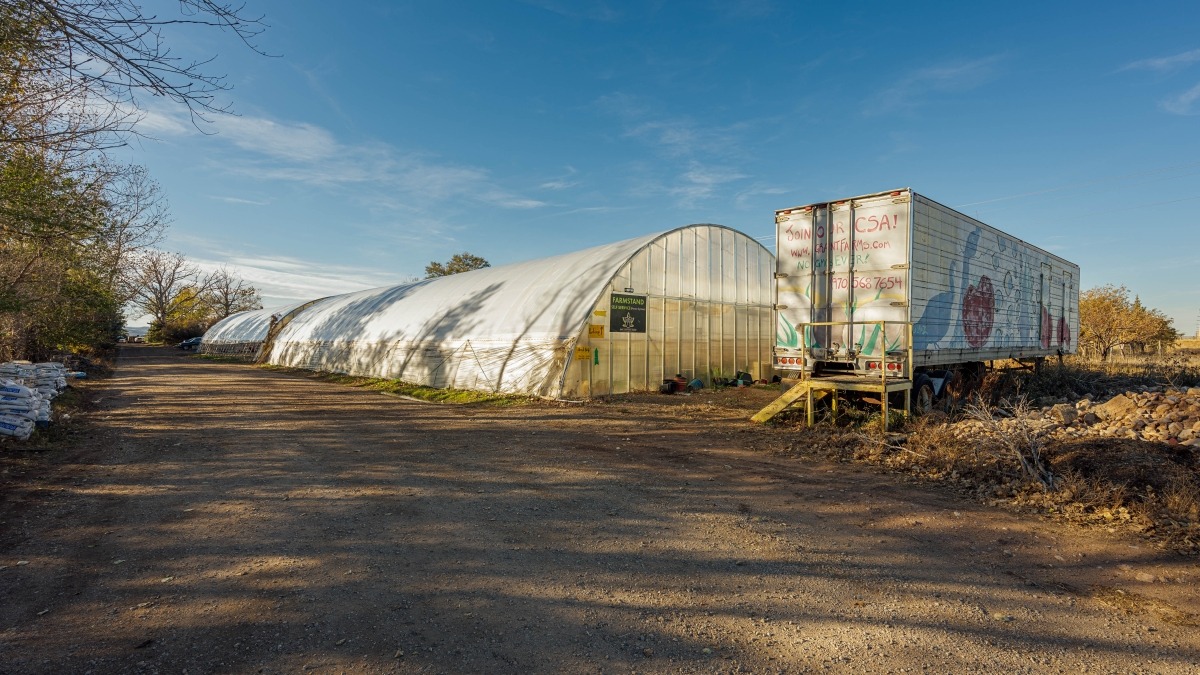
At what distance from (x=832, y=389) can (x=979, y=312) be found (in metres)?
5.69

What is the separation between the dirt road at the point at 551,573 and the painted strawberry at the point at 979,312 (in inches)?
289

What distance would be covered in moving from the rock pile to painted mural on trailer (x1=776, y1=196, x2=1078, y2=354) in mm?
2421

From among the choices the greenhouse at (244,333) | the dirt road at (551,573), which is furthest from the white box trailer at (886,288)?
the greenhouse at (244,333)

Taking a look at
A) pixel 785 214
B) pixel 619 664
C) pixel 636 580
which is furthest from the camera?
pixel 785 214

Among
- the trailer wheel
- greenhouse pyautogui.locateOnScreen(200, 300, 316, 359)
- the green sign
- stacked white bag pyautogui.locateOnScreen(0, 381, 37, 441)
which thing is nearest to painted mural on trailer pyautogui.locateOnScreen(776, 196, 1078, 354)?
the trailer wheel

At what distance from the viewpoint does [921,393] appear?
11.9 metres

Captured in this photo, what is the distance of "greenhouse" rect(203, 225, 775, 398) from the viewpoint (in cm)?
1666

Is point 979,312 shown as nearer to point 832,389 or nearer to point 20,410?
point 832,389

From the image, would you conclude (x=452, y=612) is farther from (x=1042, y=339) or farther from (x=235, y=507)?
(x=1042, y=339)

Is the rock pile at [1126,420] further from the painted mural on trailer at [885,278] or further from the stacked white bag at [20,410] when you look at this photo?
the stacked white bag at [20,410]

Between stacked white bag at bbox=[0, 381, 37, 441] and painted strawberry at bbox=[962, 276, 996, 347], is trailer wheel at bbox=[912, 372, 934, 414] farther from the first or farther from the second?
stacked white bag at bbox=[0, 381, 37, 441]

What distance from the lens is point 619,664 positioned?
3.26 m

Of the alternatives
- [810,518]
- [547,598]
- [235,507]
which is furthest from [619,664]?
[235,507]

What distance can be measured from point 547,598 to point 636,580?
0.74m
